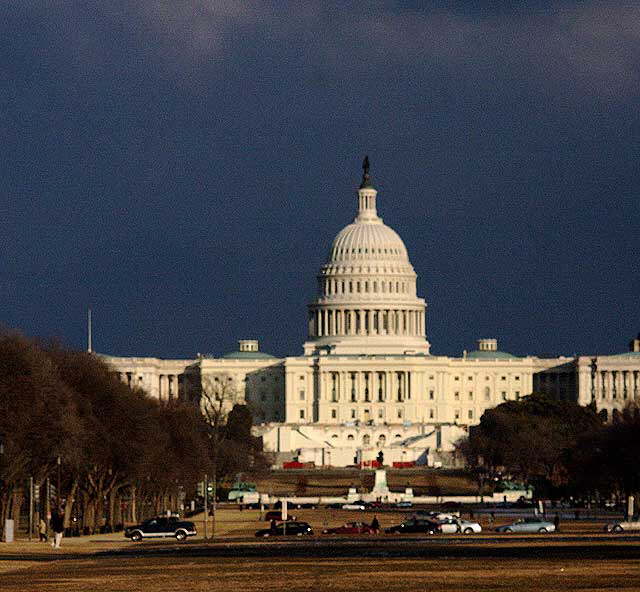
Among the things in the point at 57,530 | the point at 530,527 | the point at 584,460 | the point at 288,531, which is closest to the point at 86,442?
the point at 288,531

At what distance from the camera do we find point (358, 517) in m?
133

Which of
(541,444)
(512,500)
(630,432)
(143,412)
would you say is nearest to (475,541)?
(143,412)

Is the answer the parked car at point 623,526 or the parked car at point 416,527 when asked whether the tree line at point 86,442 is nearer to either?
the parked car at point 416,527

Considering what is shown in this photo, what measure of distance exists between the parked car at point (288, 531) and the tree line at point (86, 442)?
8.53m

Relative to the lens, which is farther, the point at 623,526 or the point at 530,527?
the point at 623,526

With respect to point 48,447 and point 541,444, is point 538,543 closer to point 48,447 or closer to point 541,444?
point 48,447

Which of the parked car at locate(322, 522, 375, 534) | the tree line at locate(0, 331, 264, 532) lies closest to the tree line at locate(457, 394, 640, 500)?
the tree line at locate(0, 331, 264, 532)

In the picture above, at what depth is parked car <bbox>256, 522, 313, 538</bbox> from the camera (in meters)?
103

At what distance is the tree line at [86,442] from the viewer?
100 meters

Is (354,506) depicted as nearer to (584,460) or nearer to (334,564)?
(584,460)

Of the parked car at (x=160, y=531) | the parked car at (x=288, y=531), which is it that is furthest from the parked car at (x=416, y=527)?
the parked car at (x=160, y=531)

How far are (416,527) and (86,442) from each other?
602 inches

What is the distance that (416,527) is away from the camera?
105 m

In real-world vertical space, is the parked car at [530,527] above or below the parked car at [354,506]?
below
